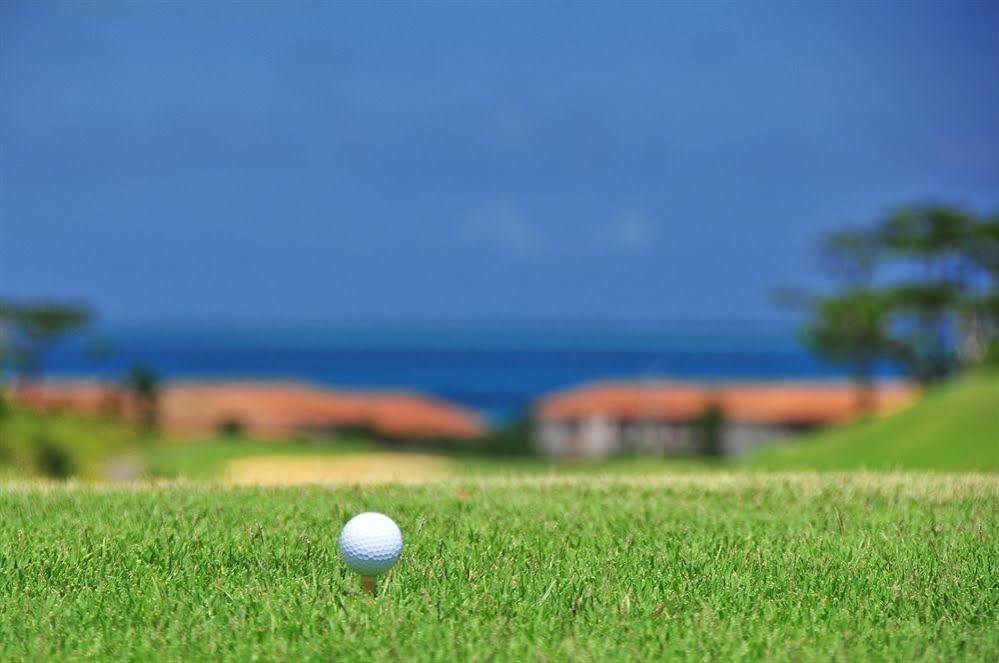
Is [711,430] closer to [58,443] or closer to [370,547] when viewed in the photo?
[58,443]

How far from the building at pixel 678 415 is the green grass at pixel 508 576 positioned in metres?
36.3

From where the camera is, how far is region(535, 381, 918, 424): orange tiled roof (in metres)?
47.6

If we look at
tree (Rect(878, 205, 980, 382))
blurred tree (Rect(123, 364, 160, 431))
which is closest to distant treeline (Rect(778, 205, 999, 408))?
tree (Rect(878, 205, 980, 382))

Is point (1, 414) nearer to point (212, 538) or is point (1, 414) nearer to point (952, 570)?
point (212, 538)

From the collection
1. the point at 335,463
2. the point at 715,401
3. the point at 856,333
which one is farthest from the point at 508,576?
the point at 715,401

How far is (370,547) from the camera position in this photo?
5.84 m

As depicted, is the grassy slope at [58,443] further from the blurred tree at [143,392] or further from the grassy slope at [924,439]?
the grassy slope at [924,439]

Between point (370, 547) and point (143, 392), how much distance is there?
103 ft

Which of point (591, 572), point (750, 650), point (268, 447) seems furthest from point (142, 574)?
point (268, 447)

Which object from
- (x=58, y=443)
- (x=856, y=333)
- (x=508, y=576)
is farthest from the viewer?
(x=856, y=333)

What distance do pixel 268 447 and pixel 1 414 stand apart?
14650 millimetres

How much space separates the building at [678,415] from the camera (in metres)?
46.4

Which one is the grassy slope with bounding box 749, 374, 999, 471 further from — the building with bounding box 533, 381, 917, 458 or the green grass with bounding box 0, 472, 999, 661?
the building with bounding box 533, 381, 917, 458

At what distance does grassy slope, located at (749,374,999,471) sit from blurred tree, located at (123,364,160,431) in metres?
18.7
